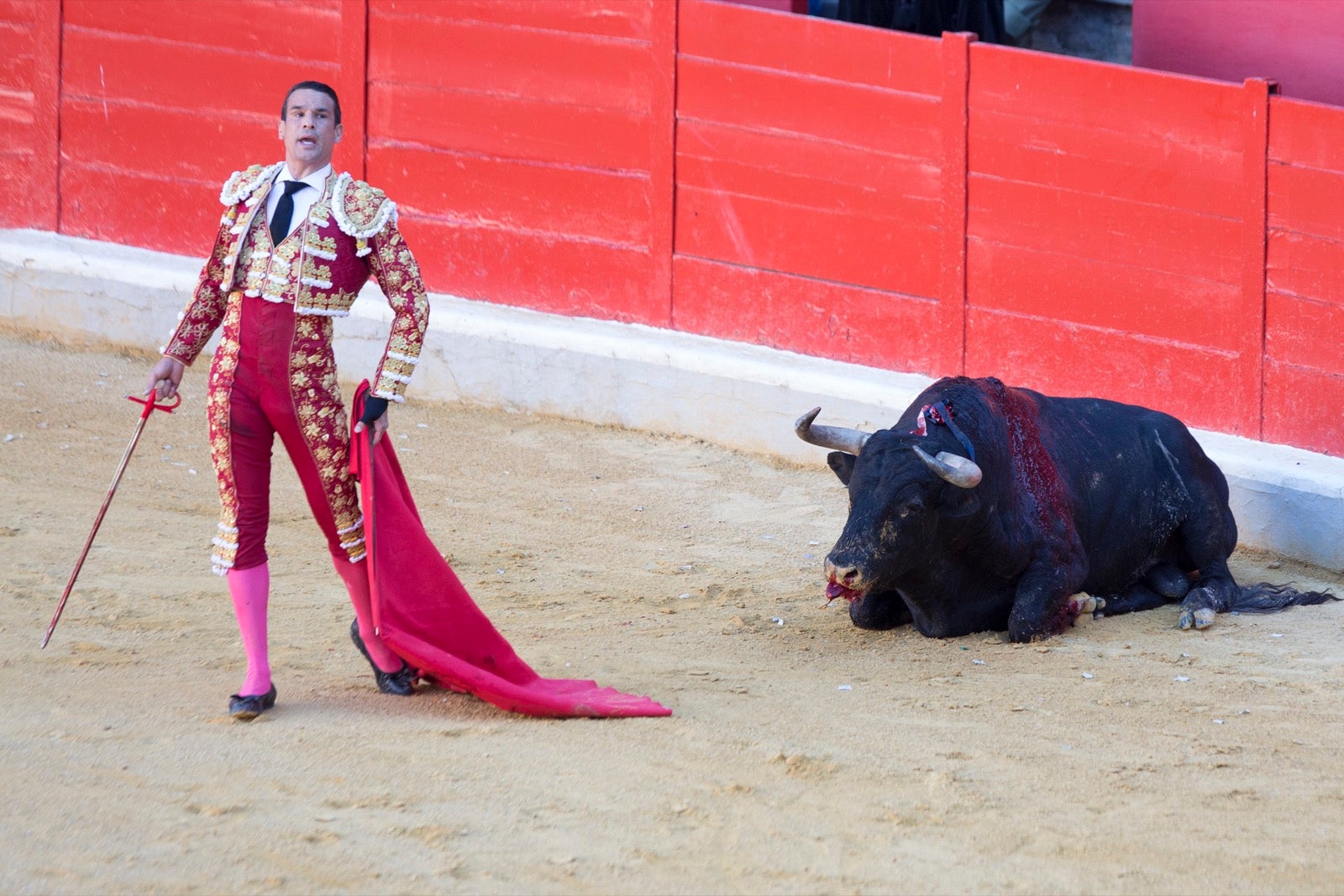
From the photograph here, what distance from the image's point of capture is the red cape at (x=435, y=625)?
14.0ft

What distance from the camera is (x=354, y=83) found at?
8172 mm

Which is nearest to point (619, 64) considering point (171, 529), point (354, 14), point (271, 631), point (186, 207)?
point (354, 14)

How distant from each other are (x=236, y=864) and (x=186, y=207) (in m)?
5.73

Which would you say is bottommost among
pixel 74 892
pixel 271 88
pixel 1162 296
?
pixel 74 892

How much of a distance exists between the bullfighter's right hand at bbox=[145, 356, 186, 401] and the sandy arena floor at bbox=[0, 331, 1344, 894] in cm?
75

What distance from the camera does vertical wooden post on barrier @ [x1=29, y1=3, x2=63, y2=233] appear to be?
344 inches

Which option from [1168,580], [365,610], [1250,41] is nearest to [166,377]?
[365,610]

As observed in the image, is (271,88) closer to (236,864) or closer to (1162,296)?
(1162,296)

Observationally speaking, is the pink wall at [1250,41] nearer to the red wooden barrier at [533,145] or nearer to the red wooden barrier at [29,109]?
the red wooden barrier at [533,145]

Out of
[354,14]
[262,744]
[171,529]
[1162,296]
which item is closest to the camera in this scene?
[262,744]

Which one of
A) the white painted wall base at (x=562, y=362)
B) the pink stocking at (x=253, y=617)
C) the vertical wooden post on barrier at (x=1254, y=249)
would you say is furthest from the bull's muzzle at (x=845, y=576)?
the vertical wooden post on barrier at (x=1254, y=249)

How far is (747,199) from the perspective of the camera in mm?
7422

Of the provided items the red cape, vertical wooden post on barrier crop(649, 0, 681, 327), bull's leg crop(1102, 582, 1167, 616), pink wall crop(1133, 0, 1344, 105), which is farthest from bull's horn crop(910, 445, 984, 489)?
vertical wooden post on barrier crop(649, 0, 681, 327)

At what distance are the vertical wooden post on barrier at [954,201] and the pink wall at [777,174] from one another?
0.01 metres
